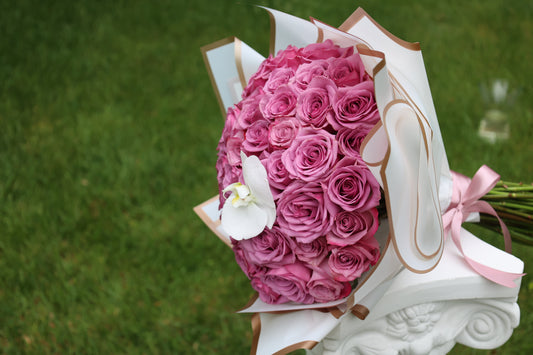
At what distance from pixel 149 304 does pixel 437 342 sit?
1482 millimetres

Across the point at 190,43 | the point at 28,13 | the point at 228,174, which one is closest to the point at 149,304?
the point at 228,174

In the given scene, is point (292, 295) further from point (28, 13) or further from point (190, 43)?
point (28, 13)

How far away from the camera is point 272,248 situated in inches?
45.1

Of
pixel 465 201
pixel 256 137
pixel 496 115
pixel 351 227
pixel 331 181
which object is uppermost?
pixel 256 137

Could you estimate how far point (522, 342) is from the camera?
2.23 meters

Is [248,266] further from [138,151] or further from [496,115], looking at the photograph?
[496,115]

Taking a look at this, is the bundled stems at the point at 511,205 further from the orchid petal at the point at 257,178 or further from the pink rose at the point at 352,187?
the orchid petal at the point at 257,178

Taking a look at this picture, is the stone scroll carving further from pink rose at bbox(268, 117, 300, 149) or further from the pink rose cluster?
pink rose at bbox(268, 117, 300, 149)

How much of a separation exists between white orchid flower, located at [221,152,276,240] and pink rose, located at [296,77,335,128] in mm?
147

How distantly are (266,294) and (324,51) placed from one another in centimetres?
55

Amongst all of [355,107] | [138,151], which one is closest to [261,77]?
[355,107]

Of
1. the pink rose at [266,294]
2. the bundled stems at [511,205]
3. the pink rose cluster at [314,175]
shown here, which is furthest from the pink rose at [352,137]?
the bundled stems at [511,205]

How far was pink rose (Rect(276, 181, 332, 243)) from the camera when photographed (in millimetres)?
1082

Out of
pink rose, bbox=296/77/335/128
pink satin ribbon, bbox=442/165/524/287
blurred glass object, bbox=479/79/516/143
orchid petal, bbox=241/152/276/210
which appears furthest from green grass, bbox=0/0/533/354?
orchid petal, bbox=241/152/276/210
